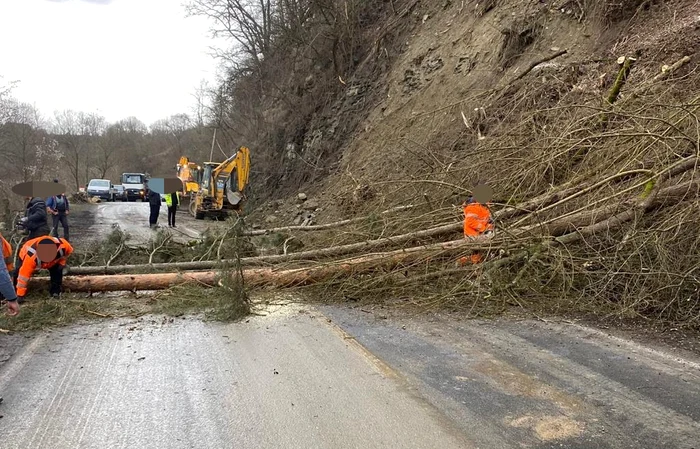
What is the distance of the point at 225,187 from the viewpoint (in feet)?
60.2

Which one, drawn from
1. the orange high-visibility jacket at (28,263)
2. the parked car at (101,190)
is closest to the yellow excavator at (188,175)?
the orange high-visibility jacket at (28,263)

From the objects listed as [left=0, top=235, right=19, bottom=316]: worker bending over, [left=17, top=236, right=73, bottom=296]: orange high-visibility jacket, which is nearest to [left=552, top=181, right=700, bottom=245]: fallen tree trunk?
[left=0, top=235, right=19, bottom=316]: worker bending over

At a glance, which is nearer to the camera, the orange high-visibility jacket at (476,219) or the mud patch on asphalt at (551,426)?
the mud patch on asphalt at (551,426)

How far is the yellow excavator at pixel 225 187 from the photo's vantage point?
1805 centimetres

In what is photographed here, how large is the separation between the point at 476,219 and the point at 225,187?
13.1 metres

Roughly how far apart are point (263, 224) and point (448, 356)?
10974mm

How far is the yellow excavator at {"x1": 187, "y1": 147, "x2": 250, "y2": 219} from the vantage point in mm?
18047

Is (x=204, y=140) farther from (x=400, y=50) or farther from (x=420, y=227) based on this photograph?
(x=420, y=227)

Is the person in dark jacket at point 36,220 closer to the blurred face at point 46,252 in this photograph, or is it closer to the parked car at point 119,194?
the blurred face at point 46,252

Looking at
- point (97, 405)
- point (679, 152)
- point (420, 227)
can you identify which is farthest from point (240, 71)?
point (97, 405)

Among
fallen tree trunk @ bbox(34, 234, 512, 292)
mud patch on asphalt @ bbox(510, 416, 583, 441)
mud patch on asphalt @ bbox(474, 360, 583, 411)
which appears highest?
fallen tree trunk @ bbox(34, 234, 512, 292)

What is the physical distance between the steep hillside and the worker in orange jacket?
10.6 inches

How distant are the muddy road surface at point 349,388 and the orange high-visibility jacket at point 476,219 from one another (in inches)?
71.8

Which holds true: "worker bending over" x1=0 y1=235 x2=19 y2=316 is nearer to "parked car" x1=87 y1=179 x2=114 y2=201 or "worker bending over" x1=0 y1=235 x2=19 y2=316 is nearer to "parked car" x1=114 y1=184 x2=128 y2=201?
"parked car" x1=87 y1=179 x2=114 y2=201
